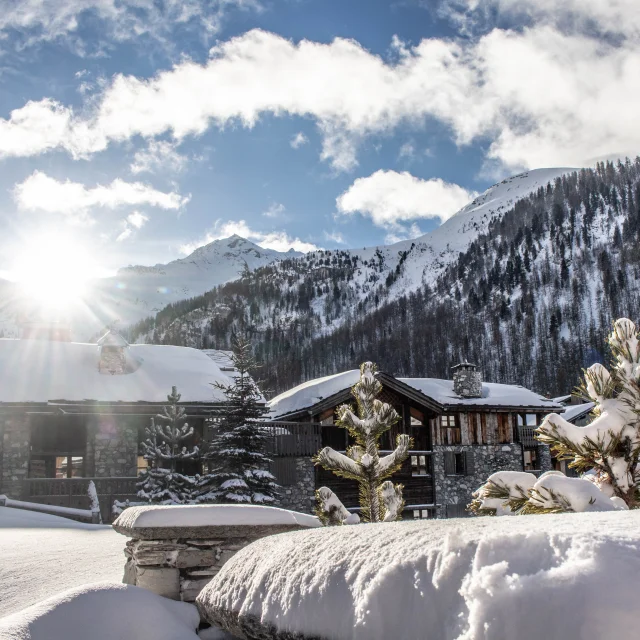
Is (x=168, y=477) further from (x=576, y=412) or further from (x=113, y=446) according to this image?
(x=576, y=412)

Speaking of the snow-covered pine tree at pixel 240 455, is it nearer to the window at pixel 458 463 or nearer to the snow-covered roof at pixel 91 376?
the snow-covered roof at pixel 91 376

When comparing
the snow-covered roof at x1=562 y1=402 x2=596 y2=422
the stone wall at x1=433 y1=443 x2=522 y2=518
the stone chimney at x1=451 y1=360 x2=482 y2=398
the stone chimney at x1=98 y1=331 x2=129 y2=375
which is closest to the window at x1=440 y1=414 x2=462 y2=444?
the stone wall at x1=433 y1=443 x2=522 y2=518

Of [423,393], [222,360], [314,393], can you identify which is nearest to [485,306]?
Answer: [423,393]

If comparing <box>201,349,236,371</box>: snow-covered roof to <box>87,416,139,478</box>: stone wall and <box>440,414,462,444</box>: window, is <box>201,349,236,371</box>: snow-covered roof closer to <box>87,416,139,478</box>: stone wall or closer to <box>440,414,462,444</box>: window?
<box>87,416,139,478</box>: stone wall

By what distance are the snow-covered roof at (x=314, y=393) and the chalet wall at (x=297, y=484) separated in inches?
96.9

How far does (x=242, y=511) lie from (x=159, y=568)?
87 centimetres

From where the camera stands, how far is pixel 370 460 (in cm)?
1227

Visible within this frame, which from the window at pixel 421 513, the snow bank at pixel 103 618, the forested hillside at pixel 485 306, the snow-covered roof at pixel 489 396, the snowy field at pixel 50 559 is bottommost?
the window at pixel 421 513

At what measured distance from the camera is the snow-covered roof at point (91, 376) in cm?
2253

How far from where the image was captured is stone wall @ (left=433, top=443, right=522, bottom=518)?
2834cm

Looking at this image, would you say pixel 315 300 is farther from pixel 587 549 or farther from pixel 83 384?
pixel 587 549

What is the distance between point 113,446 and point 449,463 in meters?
15.9

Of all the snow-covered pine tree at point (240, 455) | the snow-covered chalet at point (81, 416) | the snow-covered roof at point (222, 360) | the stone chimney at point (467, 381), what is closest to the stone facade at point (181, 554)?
the snow-covered pine tree at point (240, 455)

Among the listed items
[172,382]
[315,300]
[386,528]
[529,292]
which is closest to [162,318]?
[315,300]
